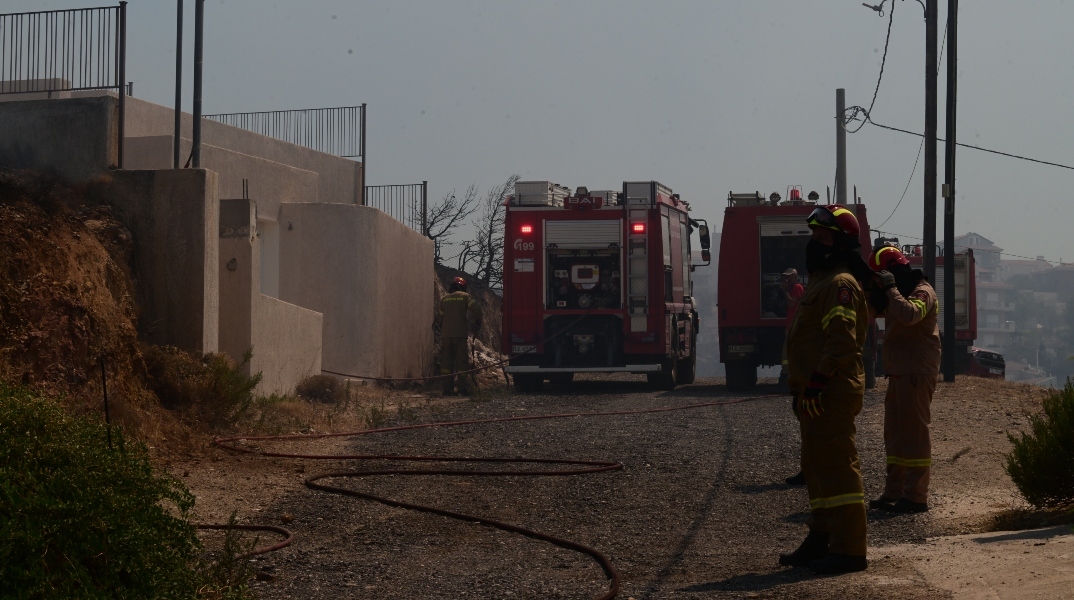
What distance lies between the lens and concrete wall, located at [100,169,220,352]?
11336 millimetres

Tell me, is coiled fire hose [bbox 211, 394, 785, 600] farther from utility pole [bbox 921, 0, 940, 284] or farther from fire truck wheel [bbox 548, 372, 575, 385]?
utility pole [bbox 921, 0, 940, 284]

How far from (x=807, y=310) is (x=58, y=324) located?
655cm

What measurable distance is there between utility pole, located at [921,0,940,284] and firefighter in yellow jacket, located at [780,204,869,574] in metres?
13.8

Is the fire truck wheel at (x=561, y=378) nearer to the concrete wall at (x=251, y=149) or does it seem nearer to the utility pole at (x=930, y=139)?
the concrete wall at (x=251, y=149)

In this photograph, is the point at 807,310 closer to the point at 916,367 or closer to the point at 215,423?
the point at 916,367

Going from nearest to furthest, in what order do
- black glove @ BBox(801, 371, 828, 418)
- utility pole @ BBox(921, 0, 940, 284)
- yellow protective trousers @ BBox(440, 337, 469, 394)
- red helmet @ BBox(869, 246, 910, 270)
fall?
black glove @ BBox(801, 371, 828, 418), red helmet @ BBox(869, 246, 910, 270), yellow protective trousers @ BBox(440, 337, 469, 394), utility pole @ BBox(921, 0, 940, 284)

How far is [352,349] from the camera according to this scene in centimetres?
1792

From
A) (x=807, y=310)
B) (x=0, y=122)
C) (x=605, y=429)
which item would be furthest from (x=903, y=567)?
(x=0, y=122)

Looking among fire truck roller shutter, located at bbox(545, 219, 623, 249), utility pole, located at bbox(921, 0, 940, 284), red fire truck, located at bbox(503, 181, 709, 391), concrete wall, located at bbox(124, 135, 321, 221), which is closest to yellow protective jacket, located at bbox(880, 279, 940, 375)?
concrete wall, located at bbox(124, 135, 321, 221)

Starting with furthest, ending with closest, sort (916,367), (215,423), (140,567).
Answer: (215,423), (916,367), (140,567)

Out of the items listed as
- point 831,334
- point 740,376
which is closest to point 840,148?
point 740,376

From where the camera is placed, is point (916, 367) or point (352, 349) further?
point (352, 349)

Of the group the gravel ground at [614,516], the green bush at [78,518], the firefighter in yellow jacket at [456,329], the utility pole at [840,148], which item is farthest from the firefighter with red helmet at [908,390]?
the utility pole at [840,148]

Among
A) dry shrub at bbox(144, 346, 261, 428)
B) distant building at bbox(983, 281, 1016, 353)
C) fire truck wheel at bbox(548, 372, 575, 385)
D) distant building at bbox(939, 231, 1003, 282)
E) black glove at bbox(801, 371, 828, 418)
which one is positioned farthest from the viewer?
distant building at bbox(939, 231, 1003, 282)
